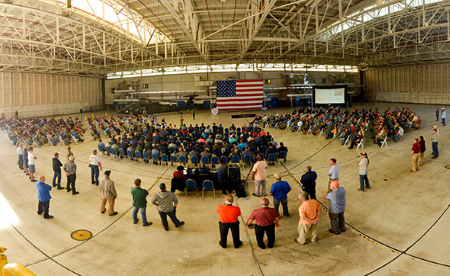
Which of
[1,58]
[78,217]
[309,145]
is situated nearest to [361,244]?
[78,217]

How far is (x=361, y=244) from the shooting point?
5.59 meters

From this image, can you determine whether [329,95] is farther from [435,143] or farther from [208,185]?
[208,185]

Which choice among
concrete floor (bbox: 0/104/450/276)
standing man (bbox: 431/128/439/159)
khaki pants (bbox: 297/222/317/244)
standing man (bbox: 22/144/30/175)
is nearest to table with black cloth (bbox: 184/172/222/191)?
concrete floor (bbox: 0/104/450/276)

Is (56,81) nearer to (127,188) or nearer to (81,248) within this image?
(127,188)

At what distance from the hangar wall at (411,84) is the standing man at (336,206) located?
37746 millimetres

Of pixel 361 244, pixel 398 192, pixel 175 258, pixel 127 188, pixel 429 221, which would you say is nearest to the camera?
pixel 175 258

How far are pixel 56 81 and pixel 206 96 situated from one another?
72.3 ft

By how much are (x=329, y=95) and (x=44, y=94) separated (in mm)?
37698

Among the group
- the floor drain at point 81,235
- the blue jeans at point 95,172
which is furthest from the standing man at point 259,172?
the blue jeans at point 95,172

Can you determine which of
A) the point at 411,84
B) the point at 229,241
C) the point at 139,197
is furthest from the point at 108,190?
the point at 411,84

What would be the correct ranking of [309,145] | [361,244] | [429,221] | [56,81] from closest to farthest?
[361,244], [429,221], [309,145], [56,81]

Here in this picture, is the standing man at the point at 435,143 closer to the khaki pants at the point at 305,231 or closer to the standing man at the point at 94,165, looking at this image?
the khaki pants at the point at 305,231

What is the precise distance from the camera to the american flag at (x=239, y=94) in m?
30.9

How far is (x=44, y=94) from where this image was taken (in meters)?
35.2
